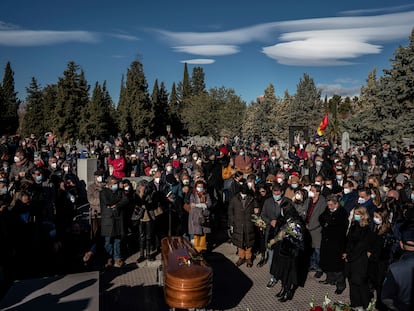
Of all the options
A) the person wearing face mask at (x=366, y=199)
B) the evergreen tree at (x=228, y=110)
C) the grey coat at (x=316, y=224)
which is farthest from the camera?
the evergreen tree at (x=228, y=110)

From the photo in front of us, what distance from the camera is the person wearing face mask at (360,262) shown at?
277 inches

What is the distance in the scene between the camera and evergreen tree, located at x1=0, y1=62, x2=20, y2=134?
1867 inches

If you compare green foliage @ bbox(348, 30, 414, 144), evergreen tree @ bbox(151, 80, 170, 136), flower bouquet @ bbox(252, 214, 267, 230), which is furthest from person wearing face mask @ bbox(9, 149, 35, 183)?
evergreen tree @ bbox(151, 80, 170, 136)

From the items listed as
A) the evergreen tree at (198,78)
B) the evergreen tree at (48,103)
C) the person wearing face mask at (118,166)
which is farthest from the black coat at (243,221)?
the evergreen tree at (198,78)

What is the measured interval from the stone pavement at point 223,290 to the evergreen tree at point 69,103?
1324 inches

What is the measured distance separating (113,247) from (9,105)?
170 feet

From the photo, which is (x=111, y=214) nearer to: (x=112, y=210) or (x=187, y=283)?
(x=112, y=210)

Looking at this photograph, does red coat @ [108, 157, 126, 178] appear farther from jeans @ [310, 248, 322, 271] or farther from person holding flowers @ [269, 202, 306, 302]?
person holding flowers @ [269, 202, 306, 302]

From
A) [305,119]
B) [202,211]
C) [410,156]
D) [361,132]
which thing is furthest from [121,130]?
[202,211]

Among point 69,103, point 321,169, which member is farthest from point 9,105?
point 321,169

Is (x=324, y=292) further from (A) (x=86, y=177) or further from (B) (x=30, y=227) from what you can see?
(A) (x=86, y=177)

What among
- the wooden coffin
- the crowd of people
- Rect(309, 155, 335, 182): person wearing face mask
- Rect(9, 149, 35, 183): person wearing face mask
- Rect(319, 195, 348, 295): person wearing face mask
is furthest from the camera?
Rect(309, 155, 335, 182): person wearing face mask

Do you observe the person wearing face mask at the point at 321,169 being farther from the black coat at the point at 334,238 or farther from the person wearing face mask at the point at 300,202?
the black coat at the point at 334,238

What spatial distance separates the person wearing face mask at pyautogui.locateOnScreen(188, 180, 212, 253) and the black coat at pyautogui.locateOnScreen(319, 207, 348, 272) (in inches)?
111
